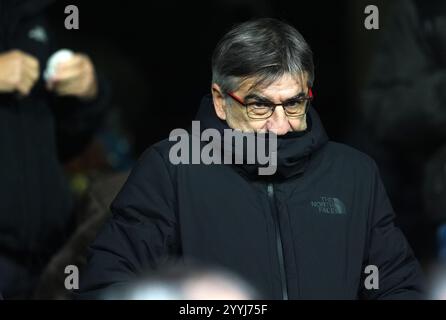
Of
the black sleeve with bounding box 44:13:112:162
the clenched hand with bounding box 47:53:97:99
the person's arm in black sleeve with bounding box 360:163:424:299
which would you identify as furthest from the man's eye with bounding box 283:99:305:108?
the black sleeve with bounding box 44:13:112:162

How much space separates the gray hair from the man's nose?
0.34 feet

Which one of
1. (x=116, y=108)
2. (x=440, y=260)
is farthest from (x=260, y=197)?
(x=116, y=108)

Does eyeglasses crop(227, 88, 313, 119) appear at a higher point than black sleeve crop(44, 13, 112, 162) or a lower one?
higher

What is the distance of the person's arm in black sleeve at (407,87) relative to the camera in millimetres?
5055

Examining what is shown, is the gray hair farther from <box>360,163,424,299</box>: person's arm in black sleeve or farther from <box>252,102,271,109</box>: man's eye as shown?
<box>360,163,424,299</box>: person's arm in black sleeve

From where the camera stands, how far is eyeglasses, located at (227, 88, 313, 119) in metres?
3.45

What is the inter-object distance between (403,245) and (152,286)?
1.12m

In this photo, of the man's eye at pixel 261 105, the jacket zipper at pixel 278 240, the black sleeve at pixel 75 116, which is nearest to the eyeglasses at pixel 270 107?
the man's eye at pixel 261 105

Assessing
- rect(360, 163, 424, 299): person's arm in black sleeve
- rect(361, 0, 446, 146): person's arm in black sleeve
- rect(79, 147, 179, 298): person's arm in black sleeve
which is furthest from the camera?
rect(361, 0, 446, 146): person's arm in black sleeve

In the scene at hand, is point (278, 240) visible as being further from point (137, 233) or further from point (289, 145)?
point (137, 233)

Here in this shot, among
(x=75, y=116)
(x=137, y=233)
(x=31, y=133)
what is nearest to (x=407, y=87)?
(x=75, y=116)

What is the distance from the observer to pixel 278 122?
11.4 feet

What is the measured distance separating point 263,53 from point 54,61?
1.59 meters

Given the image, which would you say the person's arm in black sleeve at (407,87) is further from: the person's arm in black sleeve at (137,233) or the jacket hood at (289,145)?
the person's arm in black sleeve at (137,233)
